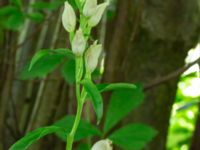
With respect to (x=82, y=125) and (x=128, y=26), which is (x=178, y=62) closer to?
(x=128, y=26)

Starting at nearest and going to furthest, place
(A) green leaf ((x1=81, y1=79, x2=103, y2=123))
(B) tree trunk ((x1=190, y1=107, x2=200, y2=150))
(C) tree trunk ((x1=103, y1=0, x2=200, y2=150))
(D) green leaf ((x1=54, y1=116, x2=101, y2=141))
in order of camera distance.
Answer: (A) green leaf ((x1=81, y1=79, x2=103, y2=123)) < (D) green leaf ((x1=54, y1=116, x2=101, y2=141)) < (B) tree trunk ((x1=190, y1=107, x2=200, y2=150)) < (C) tree trunk ((x1=103, y1=0, x2=200, y2=150))

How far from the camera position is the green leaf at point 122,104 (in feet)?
3.41

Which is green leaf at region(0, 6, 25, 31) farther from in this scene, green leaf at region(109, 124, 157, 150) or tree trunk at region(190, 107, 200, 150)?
tree trunk at region(190, 107, 200, 150)

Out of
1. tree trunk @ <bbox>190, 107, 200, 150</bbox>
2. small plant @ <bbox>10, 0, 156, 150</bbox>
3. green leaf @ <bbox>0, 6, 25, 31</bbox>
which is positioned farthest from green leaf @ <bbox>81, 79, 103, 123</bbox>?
tree trunk @ <bbox>190, 107, 200, 150</bbox>

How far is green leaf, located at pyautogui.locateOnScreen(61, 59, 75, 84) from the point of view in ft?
3.37

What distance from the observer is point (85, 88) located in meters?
0.60

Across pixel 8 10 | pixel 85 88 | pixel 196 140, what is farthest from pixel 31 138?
pixel 196 140

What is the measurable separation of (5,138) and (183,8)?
572mm

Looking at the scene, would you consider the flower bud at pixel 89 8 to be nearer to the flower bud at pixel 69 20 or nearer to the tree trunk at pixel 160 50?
the flower bud at pixel 69 20

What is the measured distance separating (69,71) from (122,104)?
0.37 feet

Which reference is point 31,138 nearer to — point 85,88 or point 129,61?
point 85,88

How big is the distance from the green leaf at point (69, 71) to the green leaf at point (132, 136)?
12 centimetres

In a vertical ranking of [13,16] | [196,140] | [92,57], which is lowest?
[196,140]

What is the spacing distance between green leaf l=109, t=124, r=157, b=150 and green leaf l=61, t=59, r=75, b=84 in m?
→ 0.12
